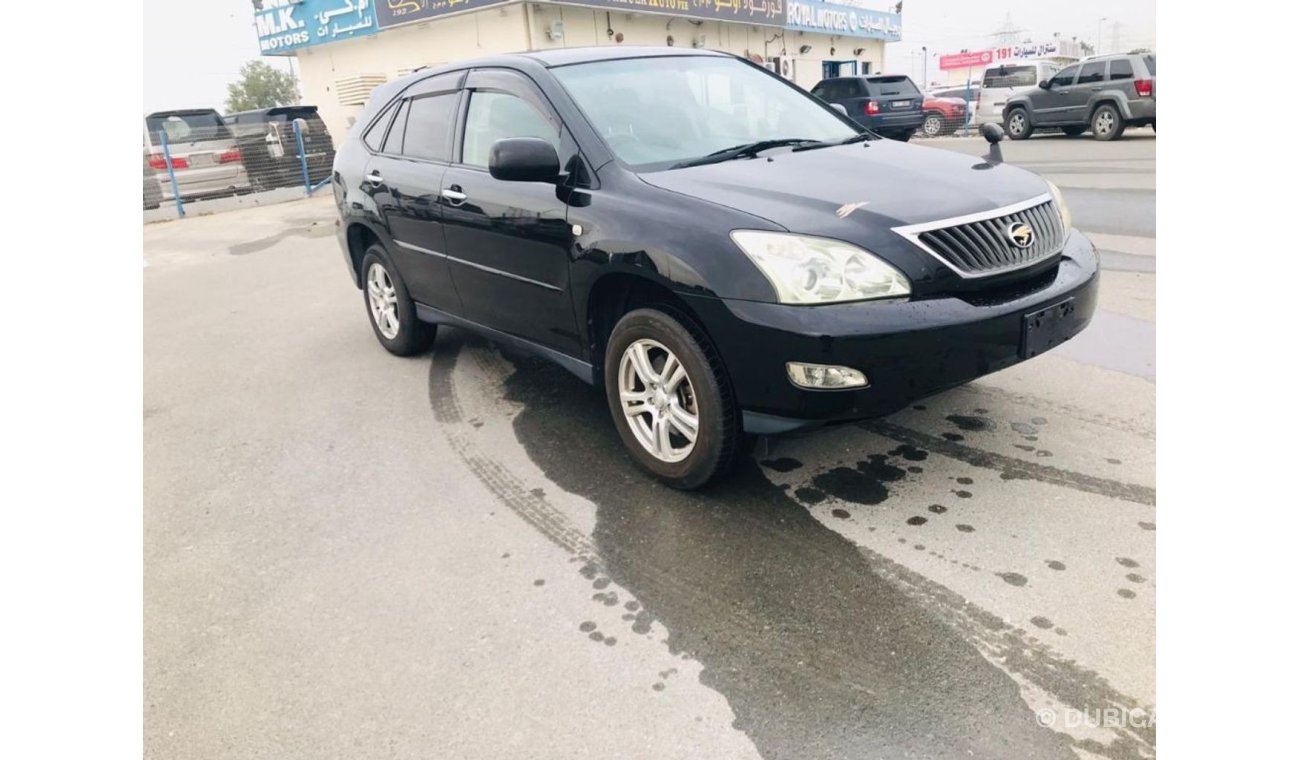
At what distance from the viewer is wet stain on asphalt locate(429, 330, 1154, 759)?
7.27ft

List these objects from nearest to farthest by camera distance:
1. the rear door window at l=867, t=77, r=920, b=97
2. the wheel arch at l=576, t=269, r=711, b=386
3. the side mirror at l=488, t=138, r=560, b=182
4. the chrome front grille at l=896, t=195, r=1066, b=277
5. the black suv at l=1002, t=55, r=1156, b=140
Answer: the chrome front grille at l=896, t=195, r=1066, b=277
the wheel arch at l=576, t=269, r=711, b=386
the side mirror at l=488, t=138, r=560, b=182
the black suv at l=1002, t=55, r=1156, b=140
the rear door window at l=867, t=77, r=920, b=97

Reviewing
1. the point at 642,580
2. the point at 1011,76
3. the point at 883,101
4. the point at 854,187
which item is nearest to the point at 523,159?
the point at 854,187

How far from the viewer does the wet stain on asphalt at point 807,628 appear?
2.22 m

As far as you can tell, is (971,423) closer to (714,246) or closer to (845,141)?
(845,141)

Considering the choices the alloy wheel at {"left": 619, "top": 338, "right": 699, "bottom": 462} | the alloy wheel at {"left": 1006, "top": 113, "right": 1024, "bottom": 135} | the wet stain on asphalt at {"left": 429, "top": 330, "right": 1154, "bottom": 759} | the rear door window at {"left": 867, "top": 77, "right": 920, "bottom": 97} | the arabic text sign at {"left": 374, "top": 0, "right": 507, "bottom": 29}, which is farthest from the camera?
the rear door window at {"left": 867, "top": 77, "right": 920, "bottom": 97}

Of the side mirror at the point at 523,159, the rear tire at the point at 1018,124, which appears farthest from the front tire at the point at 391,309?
the rear tire at the point at 1018,124

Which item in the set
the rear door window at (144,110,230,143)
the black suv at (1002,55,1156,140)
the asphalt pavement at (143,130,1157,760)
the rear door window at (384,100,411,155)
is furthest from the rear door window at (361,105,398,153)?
the black suv at (1002,55,1156,140)

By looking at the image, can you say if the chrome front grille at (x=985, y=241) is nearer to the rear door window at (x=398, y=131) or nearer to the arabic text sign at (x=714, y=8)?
the rear door window at (x=398, y=131)

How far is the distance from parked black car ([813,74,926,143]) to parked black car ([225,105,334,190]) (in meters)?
11.4

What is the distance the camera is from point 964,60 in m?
63.7

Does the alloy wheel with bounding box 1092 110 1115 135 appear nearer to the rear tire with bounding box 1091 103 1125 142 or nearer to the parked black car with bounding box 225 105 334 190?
the rear tire with bounding box 1091 103 1125 142

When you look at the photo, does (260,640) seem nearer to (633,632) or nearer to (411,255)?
(633,632)

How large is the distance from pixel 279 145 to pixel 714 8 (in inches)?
478

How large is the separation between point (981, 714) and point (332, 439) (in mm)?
3426
